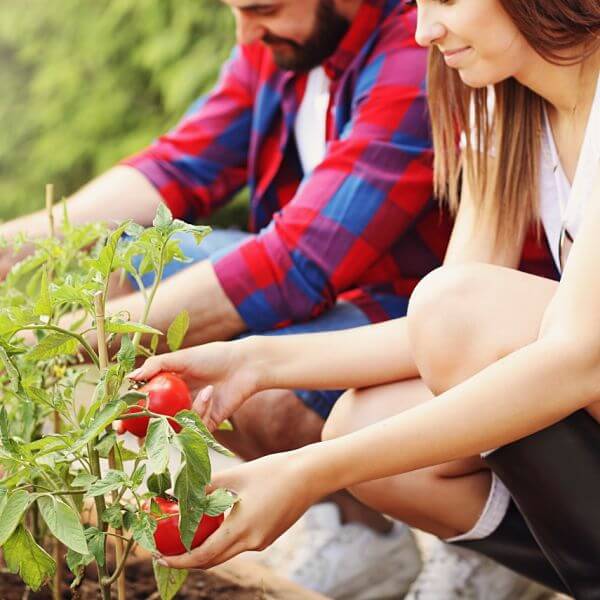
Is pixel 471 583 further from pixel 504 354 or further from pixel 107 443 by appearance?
pixel 107 443

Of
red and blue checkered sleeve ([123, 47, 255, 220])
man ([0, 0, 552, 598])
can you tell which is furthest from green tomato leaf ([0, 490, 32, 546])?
red and blue checkered sleeve ([123, 47, 255, 220])

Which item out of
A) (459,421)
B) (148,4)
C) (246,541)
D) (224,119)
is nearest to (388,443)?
(459,421)

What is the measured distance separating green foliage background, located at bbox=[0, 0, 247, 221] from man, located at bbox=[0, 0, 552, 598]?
112 centimetres

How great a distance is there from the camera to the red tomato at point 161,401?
1.33m

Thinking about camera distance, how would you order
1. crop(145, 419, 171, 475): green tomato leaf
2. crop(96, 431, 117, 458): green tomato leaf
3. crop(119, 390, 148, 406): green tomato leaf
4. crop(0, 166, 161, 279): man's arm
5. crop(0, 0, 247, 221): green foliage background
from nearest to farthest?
crop(145, 419, 171, 475): green tomato leaf < crop(119, 390, 148, 406): green tomato leaf < crop(96, 431, 117, 458): green tomato leaf < crop(0, 166, 161, 279): man's arm < crop(0, 0, 247, 221): green foliage background

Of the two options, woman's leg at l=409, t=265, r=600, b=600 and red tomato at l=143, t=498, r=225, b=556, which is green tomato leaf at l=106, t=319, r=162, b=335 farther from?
woman's leg at l=409, t=265, r=600, b=600

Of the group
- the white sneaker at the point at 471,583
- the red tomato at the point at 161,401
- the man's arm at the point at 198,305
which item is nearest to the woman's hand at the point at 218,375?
the red tomato at the point at 161,401

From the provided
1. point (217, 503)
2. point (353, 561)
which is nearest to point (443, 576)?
point (353, 561)

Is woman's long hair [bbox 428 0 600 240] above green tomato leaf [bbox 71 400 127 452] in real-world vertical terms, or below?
above

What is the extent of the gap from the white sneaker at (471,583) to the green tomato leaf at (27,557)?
40.0 inches

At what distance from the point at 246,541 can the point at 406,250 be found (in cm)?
103

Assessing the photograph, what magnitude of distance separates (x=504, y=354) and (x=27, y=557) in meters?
0.65

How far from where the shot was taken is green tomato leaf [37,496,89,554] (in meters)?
1.20

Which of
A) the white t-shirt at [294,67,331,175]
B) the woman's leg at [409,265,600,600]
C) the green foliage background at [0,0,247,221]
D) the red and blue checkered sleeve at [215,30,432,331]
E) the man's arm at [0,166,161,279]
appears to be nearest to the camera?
the woman's leg at [409,265,600,600]
